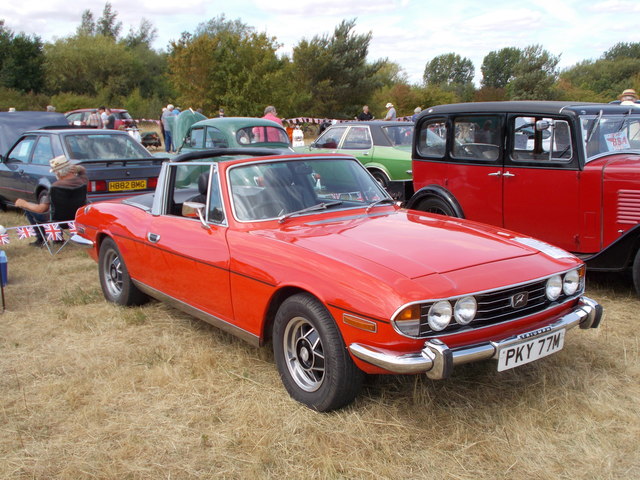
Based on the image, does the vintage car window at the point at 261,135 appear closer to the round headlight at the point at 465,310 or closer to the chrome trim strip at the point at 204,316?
the chrome trim strip at the point at 204,316

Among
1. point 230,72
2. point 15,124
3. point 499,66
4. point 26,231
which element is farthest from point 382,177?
point 499,66

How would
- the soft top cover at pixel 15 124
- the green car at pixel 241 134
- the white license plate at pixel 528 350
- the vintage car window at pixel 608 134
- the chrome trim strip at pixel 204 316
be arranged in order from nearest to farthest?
the white license plate at pixel 528 350
the chrome trim strip at pixel 204 316
the vintage car window at pixel 608 134
the green car at pixel 241 134
the soft top cover at pixel 15 124

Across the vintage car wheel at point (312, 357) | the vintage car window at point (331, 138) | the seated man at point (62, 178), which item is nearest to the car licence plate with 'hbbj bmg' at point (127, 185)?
the seated man at point (62, 178)

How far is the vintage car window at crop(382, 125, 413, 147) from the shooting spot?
1114 centimetres

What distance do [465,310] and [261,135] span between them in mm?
9100

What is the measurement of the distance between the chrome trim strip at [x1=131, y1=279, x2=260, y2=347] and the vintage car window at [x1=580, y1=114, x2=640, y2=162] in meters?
3.78

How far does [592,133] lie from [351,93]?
40.5 m

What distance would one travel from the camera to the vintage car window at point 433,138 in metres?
7.33

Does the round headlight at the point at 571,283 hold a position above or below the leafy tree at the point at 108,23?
below

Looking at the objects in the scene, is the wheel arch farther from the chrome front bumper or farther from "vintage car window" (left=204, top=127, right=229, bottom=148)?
"vintage car window" (left=204, top=127, right=229, bottom=148)

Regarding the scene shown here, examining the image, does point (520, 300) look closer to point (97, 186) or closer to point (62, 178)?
point (62, 178)

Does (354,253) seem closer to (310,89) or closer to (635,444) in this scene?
(635,444)

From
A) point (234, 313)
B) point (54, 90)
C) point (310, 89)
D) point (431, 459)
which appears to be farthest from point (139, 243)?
point (54, 90)

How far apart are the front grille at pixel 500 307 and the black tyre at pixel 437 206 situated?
11.4 feet
